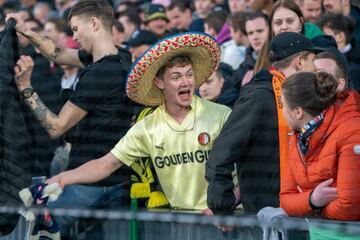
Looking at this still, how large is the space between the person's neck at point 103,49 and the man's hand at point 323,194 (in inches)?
89.0

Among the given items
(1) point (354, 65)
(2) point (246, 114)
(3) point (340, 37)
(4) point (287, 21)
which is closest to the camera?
(2) point (246, 114)

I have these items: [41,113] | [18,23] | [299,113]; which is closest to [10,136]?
[41,113]

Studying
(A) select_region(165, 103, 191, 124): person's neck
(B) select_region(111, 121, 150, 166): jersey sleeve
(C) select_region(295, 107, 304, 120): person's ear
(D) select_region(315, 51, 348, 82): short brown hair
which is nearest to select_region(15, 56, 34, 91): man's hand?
(B) select_region(111, 121, 150, 166): jersey sleeve

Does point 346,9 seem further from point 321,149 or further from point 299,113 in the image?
point 321,149

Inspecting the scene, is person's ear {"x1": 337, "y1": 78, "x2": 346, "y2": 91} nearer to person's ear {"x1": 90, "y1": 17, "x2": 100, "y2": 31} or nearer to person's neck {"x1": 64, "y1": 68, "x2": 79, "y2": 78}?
person's ear {"x1": 90, "y1": 17, "x2": 100, "y2": 31}

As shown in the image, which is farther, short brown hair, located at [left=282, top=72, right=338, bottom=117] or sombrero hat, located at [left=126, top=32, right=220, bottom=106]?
sombrero hat, located at [left=126, top=32, right=220, bottom=106]

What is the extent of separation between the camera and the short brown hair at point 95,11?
702cm

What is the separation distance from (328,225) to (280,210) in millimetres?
627

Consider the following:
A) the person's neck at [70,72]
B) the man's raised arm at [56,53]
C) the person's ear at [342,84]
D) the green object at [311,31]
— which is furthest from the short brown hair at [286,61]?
the person's neck at [70,72]

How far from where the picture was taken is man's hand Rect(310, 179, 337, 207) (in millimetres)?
5098

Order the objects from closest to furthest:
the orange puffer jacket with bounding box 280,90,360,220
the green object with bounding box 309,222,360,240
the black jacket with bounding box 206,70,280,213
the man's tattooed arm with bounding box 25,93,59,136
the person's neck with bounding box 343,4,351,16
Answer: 1. the green object with bounding box 309,222,360,240
2. the orange puffer jacket with bounding box 280,90,360,220
3. the black jacket with bounding box 206,70,280,213
4. the man's tattooed arm with bounding box 25,93,59,136
5. the person's neck with bounding box 343,4,351,16

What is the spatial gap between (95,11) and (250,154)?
69.4 inches

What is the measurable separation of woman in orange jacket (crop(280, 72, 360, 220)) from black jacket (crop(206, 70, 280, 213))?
1.31 feet

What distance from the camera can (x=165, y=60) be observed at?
6293mm
